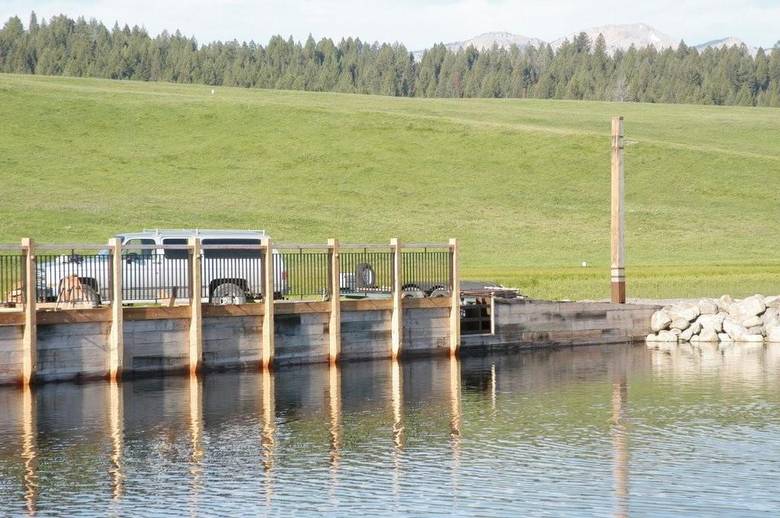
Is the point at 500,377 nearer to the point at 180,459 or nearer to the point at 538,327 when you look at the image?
the point at 538,327

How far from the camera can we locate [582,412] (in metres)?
31.1

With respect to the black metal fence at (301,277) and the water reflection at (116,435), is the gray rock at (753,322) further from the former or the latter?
the water reflection at (116,435)

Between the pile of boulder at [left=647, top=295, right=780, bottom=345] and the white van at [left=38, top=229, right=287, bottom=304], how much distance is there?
1400 centimetres

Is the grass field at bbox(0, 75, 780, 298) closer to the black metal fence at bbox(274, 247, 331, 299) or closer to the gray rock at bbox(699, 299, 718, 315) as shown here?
the gray rock at bbox(699, 299, 718, 315)

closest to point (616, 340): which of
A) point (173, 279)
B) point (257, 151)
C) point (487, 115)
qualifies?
point (173, 279)

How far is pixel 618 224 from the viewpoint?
4866 cm

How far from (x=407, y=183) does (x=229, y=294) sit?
54926mm

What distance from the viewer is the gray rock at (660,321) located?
47938mm

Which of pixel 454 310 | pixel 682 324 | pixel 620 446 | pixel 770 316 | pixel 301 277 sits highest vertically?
pixel 301 277

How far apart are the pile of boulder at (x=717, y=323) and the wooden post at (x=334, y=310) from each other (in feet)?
41.7

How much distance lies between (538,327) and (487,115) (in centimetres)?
8932

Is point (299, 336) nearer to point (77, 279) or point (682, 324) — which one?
point (77, 279)

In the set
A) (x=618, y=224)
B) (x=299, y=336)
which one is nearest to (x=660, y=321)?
(x=618, y=224)

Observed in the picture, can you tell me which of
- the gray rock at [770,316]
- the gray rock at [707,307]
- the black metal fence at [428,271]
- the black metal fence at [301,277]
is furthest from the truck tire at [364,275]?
the gray rock at [770,316]
